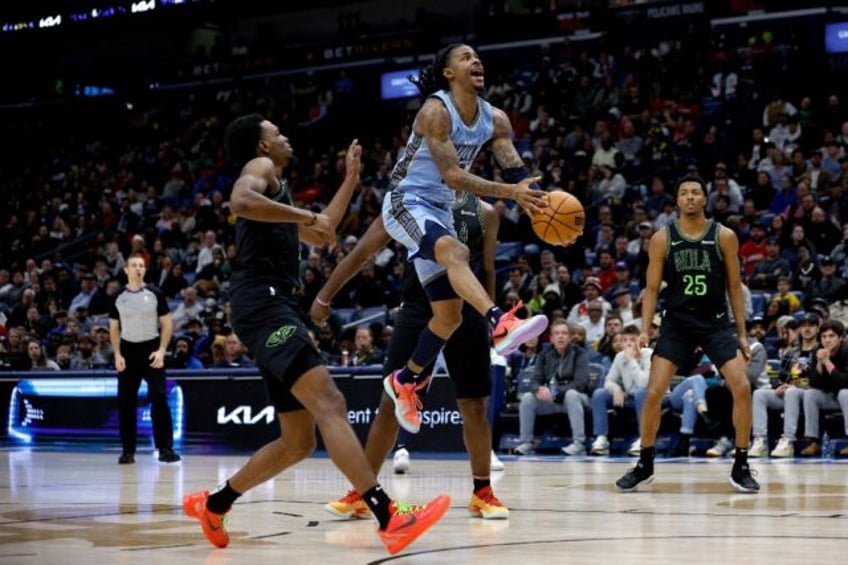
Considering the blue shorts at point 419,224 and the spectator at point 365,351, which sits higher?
the blue shorts at point 419,224

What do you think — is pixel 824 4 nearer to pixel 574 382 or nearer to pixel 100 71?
pixel 574 382

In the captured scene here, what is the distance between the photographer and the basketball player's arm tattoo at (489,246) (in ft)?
23.1

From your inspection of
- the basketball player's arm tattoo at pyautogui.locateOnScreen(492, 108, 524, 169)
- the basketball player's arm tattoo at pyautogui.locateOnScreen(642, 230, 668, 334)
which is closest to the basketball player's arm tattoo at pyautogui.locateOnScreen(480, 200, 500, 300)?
the basketball player's arm tattoo at pyautogui.locateOnScreen(492, 108, 524, 169)

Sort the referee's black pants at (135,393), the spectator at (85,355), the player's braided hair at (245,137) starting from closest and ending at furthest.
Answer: the player's braided hair at (245,137) < the referee's black pants at (135,393) < the spectator at (85,355)

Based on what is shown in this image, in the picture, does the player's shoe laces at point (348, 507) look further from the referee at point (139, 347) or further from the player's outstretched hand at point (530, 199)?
the referee at point (139, 347)

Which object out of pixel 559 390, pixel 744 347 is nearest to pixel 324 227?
pixel 744 347

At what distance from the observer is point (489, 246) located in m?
7.08

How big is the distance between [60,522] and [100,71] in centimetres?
3125

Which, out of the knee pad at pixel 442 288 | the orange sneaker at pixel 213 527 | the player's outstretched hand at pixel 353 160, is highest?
the player's outstretched hand at pixel 353 160

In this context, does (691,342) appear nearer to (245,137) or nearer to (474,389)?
(474,389)

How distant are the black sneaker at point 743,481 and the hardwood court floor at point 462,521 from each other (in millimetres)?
82

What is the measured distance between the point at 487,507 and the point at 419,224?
1.55m

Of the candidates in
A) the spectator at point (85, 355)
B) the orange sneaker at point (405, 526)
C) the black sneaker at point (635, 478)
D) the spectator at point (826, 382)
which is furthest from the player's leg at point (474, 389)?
the spectator at point (85, 355)

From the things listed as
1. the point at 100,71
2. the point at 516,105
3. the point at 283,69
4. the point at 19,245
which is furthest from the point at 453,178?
the point at 100,71
